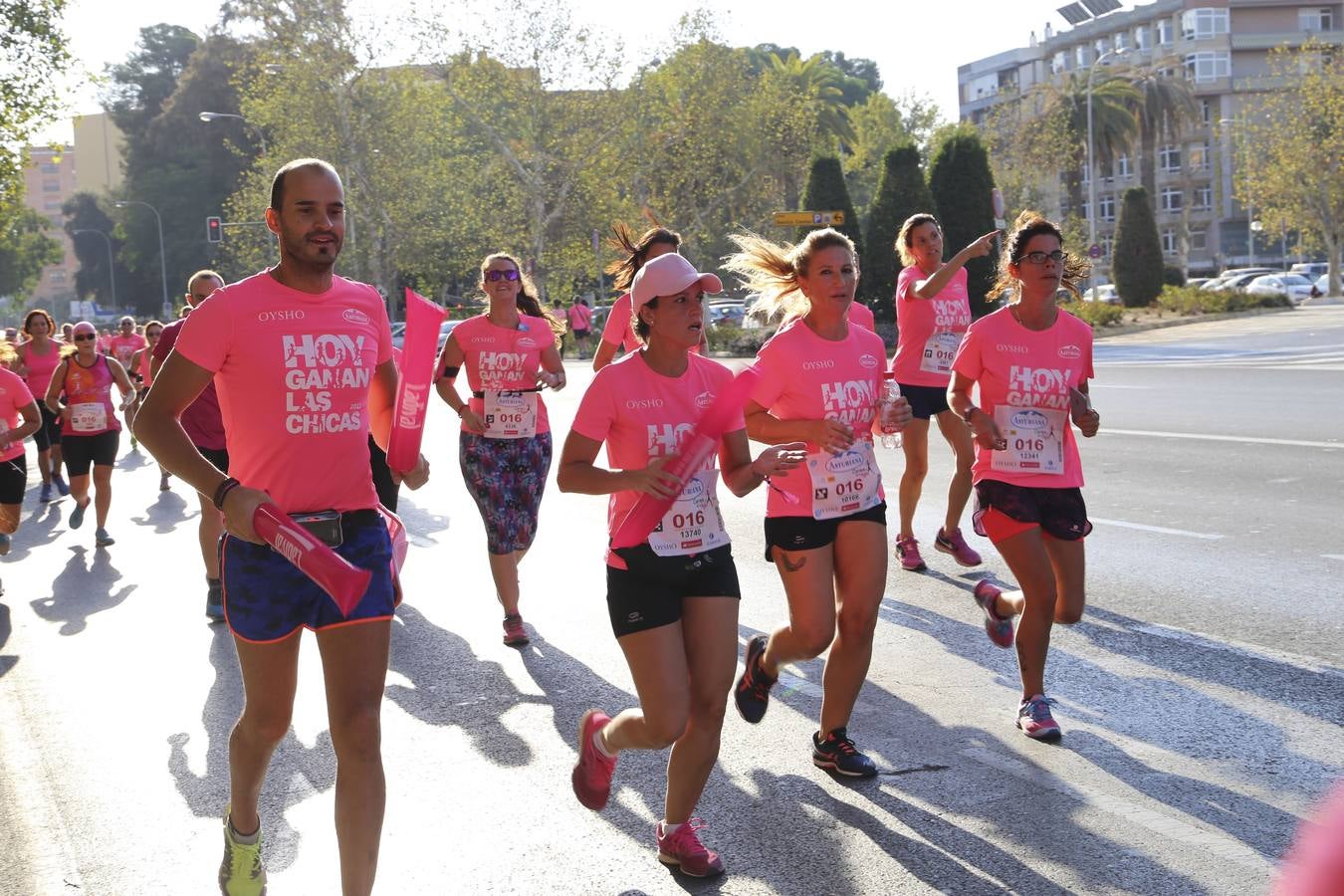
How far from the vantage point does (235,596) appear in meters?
3.95

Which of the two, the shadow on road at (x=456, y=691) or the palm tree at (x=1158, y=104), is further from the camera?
the palm tree at (x=1158, y=104)

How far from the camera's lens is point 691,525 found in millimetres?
4438

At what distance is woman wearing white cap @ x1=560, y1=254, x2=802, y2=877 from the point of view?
4.34 metres

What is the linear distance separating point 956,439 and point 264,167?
48937 millimetres

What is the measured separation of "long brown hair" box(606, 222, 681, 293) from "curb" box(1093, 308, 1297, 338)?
31917 mm

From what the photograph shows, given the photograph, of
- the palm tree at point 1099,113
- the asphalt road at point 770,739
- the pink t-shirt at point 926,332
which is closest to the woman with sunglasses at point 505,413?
the asphalt road at point 770,739

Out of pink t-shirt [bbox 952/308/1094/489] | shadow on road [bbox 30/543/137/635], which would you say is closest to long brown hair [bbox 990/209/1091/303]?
pink t-shirt [bbox 952/308/1094/489]

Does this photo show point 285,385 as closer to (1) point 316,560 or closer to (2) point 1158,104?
(1) point 316,560

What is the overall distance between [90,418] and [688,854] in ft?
31.2

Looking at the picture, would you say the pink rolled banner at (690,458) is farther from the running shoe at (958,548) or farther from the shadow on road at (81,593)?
the shadow on road at (81,593)

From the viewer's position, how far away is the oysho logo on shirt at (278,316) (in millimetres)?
3943

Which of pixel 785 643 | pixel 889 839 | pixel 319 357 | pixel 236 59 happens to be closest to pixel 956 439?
pixel 785 643

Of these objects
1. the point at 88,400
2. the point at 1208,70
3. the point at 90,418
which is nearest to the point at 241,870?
the point at 90,418

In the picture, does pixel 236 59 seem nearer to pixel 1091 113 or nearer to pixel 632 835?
pixel 1091 113
